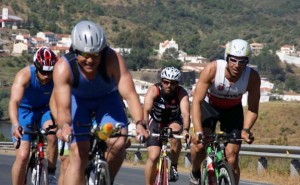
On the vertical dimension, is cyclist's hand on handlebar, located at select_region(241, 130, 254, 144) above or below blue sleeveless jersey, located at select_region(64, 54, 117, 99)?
below

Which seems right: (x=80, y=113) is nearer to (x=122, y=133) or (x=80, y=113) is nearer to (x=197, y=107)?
(x=122, y=133)

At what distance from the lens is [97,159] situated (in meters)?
8.58

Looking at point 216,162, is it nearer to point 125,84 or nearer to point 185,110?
point 125,84

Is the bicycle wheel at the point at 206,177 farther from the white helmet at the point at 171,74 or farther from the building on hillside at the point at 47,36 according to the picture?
the building on hillside at the point at 47,36

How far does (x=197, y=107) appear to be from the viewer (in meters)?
10.6

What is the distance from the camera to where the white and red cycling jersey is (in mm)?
10727

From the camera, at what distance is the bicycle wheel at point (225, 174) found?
9.89 m

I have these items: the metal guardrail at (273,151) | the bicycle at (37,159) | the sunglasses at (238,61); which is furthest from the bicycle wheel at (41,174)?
the metal guardrail at (273,151)

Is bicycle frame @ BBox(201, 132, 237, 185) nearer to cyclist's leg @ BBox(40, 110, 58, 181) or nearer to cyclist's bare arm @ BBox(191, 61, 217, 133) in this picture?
cyclist's bare arm @ BBox(191, 61, 217, 133)

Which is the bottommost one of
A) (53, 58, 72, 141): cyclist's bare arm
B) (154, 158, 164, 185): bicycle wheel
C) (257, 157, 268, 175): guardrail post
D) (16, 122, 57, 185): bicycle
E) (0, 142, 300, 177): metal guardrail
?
(257, 157, 268, 175): guardrail post

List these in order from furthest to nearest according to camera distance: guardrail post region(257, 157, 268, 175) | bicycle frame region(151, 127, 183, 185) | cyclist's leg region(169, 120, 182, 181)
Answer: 1. guardrail post region(257, 157, 268, 175)
2. cyclist's leg region(169, 120, 182, 181)
3. bicycle frame region(151, 127, 183, 185)

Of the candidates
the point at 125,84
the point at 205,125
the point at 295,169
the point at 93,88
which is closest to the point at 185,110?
the point at 205,125

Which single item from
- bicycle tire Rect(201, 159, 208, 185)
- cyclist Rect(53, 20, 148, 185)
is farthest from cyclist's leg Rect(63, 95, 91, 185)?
bicycle tire Rect(201, 159, 208, 185)

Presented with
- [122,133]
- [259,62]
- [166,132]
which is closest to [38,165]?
[166,132]
